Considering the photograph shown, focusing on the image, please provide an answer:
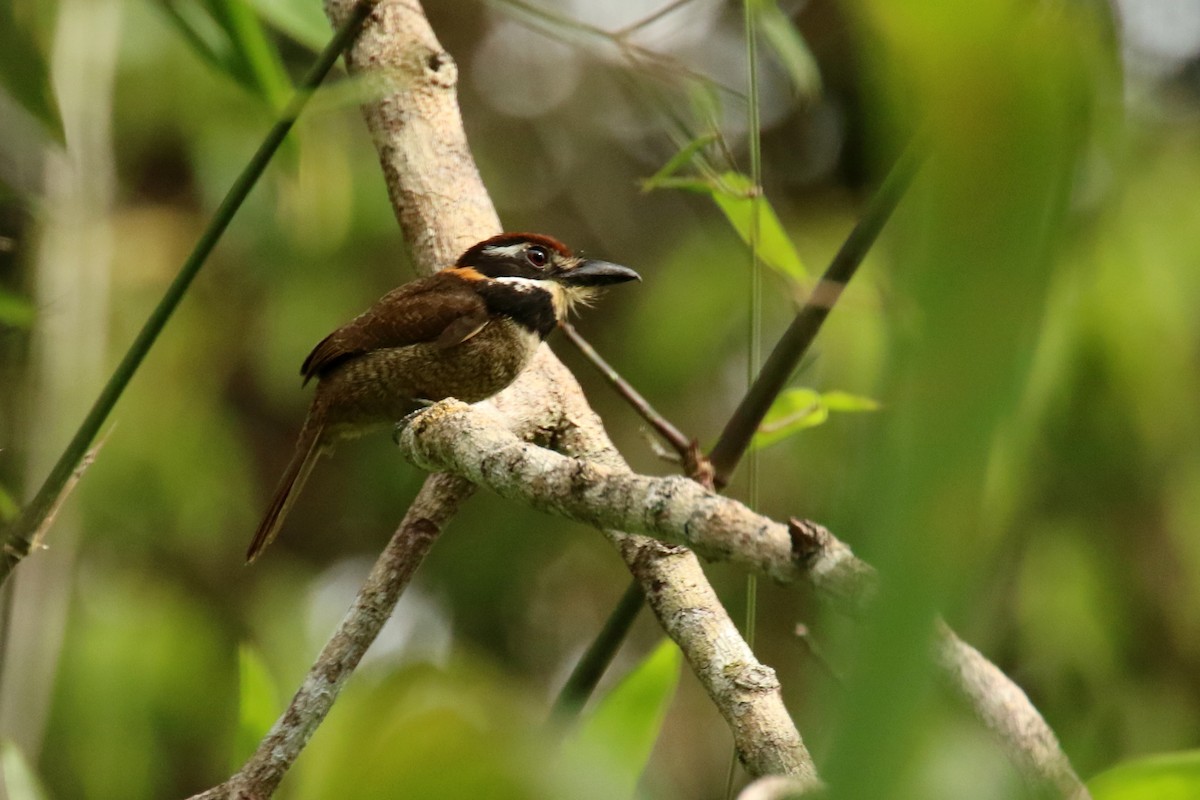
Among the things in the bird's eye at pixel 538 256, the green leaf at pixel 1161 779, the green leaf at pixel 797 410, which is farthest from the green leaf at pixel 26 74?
the green leaf at pixel 1161 779

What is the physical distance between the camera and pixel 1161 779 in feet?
3.03

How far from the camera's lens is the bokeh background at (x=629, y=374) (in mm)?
397

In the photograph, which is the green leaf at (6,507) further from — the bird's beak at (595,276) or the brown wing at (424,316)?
the bird's beak at (595,276)

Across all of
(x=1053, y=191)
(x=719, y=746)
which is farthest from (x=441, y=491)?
(x=719, y=746)

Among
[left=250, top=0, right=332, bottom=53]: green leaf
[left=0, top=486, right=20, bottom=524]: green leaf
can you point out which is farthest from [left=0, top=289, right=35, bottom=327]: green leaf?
[left=250, top=0, right=332, bottom=53]: green leaf

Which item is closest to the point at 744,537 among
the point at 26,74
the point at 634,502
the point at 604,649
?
the point at 634,502

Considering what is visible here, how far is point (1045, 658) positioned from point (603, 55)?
7.26 feet

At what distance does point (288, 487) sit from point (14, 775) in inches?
52.6

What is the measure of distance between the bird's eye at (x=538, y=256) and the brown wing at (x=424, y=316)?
0.29 m

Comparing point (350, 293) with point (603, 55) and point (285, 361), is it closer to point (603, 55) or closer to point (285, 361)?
point (285, 361)

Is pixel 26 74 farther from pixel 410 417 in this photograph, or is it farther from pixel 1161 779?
pixel 1161 779

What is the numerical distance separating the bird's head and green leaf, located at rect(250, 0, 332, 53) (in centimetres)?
59

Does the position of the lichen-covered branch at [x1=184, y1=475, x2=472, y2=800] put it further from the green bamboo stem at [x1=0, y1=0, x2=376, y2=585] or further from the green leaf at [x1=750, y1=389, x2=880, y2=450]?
→ the green leaf at [x1=750, y1=389, x2=880, y2=450]

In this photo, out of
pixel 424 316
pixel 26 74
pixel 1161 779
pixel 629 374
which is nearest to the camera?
pixel 1161 779
